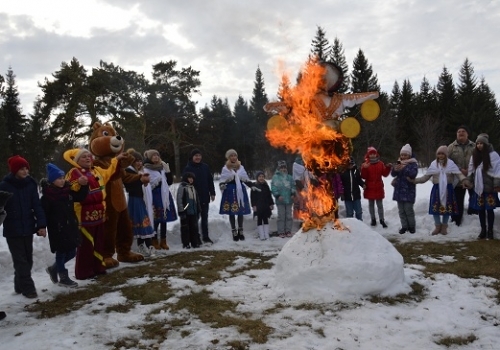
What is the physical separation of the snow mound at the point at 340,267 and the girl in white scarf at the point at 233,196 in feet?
14.4

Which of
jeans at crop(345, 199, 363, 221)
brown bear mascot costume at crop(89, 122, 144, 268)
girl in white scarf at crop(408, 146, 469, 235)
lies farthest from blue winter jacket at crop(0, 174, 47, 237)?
girl in white scarf at crop(408, 146, 469, 235)

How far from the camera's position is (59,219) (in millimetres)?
5879

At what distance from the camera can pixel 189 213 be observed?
891 cm

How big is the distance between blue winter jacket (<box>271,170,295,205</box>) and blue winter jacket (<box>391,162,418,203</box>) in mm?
2493

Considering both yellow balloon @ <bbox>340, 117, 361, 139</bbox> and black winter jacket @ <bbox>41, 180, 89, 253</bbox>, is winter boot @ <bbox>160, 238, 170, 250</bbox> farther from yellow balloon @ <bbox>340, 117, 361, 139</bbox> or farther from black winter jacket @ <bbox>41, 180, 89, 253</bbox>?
yellow balloon @ <bbox>340, 117, 361, 139</bbox>

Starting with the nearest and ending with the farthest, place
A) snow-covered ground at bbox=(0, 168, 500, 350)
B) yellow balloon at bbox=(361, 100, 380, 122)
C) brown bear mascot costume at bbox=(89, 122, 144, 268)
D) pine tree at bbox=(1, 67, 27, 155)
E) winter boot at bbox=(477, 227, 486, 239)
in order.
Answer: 1. snow-covered ground at bbox=(0, 168, 500, 350)
2. yellow balloon at bbox=(361, 100, 380, 122)
3. brown bear mascot costume at bbox=(89, 122, 144, 268)
4. winter boot at bbox=(477, 227, 486, 239)
5. pine tree at bbox=(1, 67, 27, 155)

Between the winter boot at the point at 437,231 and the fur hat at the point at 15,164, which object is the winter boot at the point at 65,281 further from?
the winter boot at the point at 437,231

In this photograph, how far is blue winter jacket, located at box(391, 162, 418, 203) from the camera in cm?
920

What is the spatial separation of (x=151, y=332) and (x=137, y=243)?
458 centimetres

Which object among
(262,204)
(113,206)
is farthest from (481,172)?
(113,206)

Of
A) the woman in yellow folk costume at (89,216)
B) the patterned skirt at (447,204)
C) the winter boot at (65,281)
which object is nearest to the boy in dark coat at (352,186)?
the patterned skirt at (447,204)

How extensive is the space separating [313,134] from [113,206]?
3970mm

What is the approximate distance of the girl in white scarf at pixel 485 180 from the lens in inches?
315

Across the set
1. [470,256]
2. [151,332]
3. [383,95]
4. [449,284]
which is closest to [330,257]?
[449,284]
